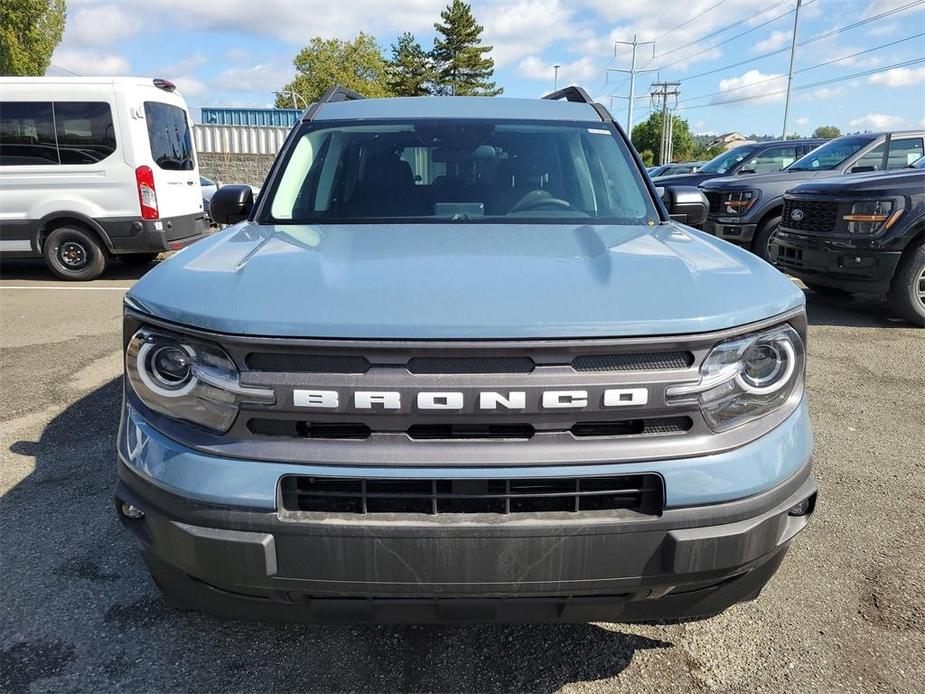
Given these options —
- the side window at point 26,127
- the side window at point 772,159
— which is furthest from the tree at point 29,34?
the side window at point 772,159

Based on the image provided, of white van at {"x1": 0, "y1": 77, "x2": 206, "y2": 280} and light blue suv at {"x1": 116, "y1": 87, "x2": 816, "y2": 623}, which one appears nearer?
light blue suv at {"x1": 116, "y1": 87, "x2": 816, "y2": 623}

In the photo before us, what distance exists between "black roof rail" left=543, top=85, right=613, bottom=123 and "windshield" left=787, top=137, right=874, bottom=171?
6.55 metres

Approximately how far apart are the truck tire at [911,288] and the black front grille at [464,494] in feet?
20.5

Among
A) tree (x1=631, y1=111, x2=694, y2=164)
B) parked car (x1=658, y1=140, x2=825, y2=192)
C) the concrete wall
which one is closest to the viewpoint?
parked car (x1=658, y1=140, x2=825, y2=192)

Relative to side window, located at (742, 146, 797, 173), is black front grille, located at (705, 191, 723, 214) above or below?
below

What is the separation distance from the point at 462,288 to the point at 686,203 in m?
2.02

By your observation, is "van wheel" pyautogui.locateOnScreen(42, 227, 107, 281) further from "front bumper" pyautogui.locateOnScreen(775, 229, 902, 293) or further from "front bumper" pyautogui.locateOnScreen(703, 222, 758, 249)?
"front bumper" pyautogui.locateOnScreen(775, 229, 902, 293)

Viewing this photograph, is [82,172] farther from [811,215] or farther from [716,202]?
[811,215]

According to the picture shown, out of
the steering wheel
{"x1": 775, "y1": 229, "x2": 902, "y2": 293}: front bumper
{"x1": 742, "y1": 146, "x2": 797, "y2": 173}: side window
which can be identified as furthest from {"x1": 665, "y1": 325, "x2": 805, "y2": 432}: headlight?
{"x1": 742, "y1": 146, "x2": 797, "y2": 173}: side window

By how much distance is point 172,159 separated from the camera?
32.2ft

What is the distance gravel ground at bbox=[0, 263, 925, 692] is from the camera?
2158mm

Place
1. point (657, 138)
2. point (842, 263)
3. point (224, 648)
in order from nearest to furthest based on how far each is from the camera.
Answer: point (224, 648) → point (842, 263) → point (657, 138)

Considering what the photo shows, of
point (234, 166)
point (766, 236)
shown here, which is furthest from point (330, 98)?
point (234, 166)

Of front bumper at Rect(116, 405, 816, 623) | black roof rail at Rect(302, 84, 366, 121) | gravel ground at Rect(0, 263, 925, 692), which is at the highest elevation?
black roof rail at Rect(302, 84, 366, 121)
